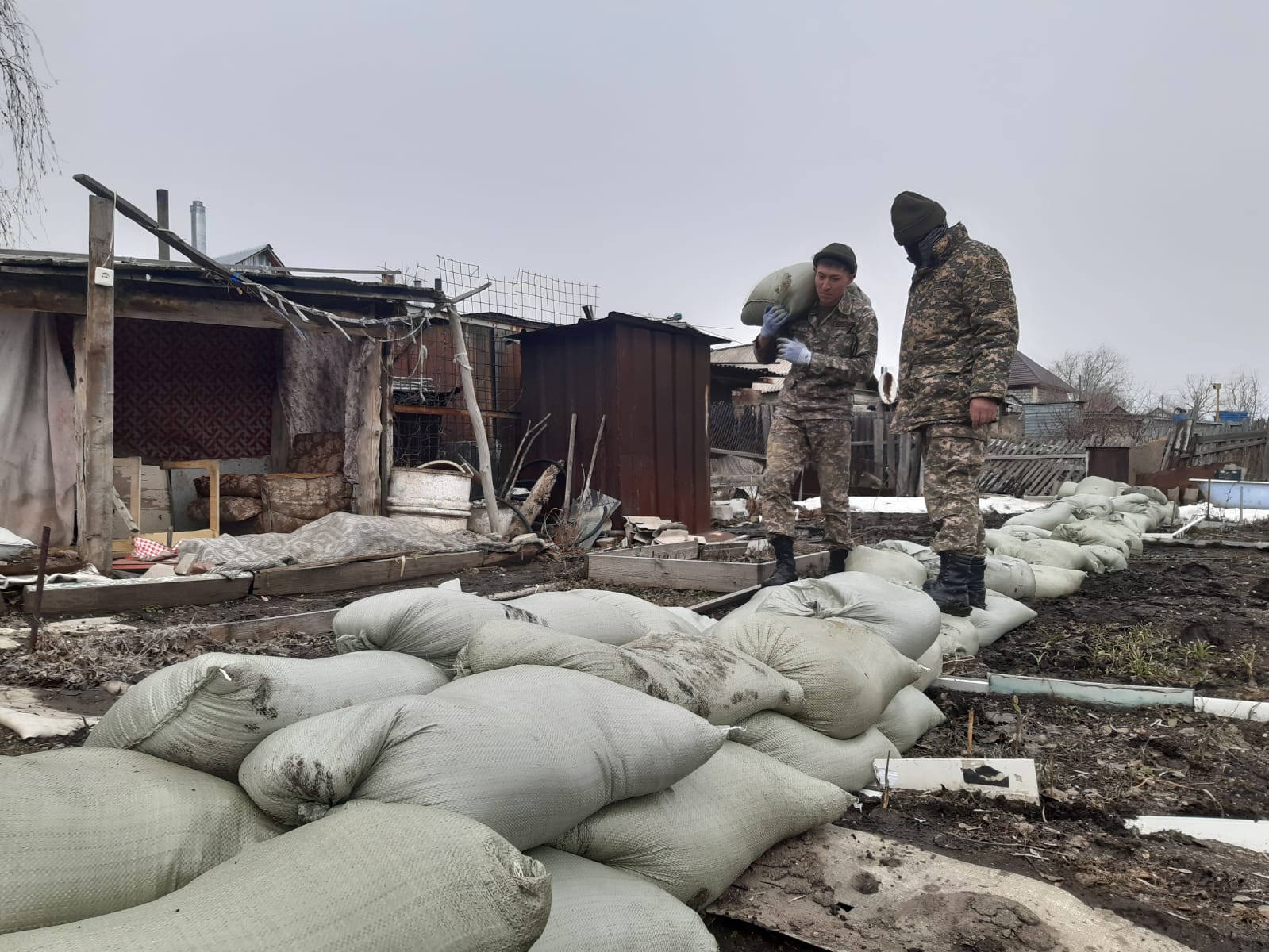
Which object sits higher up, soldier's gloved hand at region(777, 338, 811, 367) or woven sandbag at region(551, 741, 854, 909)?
soldier's gloved hand at region(777, 338, 811, 367)

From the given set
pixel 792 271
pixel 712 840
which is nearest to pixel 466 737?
pixel 712 840

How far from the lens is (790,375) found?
13.6 ft

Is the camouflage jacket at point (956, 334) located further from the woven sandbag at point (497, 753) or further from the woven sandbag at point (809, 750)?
the woven sandbag at point (497, 753)

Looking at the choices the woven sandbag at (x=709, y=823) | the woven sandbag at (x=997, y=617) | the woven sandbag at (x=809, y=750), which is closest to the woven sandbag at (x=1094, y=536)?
the woven sandbag at (x=997, y=617)

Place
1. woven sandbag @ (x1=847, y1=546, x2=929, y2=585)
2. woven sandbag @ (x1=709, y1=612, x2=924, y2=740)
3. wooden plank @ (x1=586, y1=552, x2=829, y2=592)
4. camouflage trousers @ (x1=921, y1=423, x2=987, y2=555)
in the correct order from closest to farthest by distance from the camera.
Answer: woven sandbag @ (x1=709, y1=612, x2=924, y2=740)
camouflage trousers @ (x1=921, y1=423, x2=987, y2=555)
woven sandbag @ (x1=847, y1=546, x2=929, y2=585)
wooden plank @ (x1=586, y1=552, x2=829, y2=592)

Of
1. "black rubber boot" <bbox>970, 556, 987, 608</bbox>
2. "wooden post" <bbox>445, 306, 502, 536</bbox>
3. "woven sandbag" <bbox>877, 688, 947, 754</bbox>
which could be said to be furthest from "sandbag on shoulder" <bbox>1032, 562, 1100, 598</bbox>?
"wooden post" <bbox>445, 306, 502, 536</bbox>

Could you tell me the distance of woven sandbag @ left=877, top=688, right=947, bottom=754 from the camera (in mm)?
2285

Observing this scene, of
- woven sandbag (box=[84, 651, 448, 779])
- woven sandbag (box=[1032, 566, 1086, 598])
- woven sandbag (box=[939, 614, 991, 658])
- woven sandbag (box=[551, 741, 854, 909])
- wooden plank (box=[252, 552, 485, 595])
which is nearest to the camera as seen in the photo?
woven sandbag (box=[84, 651, 448, 779])

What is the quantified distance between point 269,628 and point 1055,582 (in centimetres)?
399

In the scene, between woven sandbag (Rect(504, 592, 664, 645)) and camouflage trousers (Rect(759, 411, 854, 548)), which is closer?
woven sandbag (Rect(504, 592, 664, 645))

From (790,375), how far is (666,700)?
275 cm

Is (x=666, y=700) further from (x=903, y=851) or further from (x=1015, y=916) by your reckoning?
(x=1015, y=916)

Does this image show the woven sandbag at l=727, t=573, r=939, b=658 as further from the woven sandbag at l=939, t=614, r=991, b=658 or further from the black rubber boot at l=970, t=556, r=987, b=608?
the black rubber boot at l=970, t=556, r=987, b=608

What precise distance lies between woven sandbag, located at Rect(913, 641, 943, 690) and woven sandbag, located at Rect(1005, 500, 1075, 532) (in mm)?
3655
